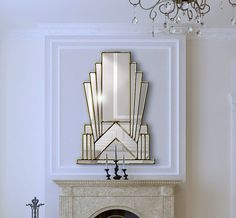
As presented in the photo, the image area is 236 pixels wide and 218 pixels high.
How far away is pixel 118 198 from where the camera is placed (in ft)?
15.7

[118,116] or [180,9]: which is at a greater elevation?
[180,9]

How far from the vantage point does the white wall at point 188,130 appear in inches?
197

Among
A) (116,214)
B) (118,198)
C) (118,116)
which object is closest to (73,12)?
(118,116)

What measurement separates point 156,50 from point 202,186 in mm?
1612

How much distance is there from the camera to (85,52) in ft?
16.1

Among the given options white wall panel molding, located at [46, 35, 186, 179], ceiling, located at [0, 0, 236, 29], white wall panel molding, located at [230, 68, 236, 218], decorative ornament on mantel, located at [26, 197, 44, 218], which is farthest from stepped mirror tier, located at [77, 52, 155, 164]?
white wall panel molding, located at [230, 68, 236, 218]

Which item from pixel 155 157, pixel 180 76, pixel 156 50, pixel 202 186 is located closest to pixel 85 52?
pixel 156 50

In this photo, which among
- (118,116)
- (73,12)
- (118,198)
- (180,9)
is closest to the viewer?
(180,9)

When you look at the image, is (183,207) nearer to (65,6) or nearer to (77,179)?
(77,179)

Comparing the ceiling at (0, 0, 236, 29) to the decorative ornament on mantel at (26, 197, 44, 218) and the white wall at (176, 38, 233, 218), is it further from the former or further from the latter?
the decorative ornament on mantel at (26, 197, 44, 218)

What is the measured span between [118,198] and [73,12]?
6.58 ft

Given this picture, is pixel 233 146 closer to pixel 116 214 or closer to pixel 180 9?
pixel 116 214

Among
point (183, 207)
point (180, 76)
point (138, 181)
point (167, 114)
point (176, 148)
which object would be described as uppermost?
point (180, 76)

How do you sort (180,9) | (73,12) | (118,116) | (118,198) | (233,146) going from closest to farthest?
(180,9) → (73,12) → (118,198) → (118,116) → (233,146)
